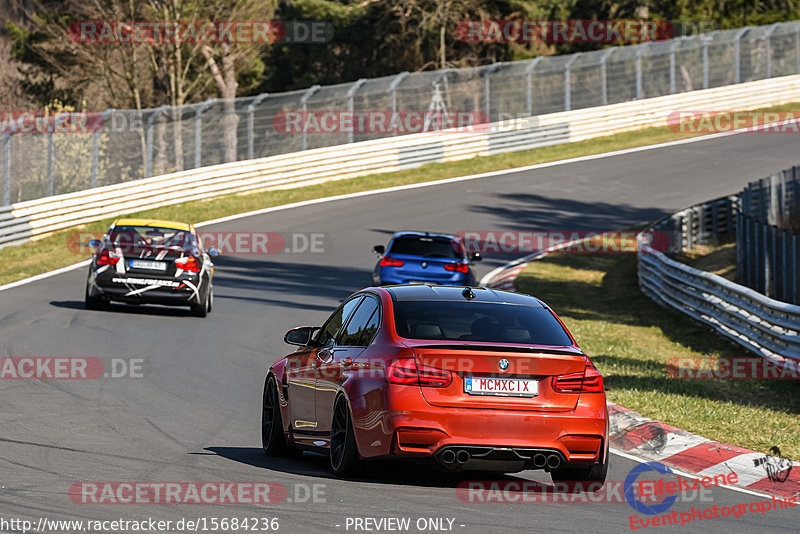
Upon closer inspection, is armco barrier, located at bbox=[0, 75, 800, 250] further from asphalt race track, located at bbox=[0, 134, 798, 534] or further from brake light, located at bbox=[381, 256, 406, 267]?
brake light, located at bbox=[381, 256, 406, 267]

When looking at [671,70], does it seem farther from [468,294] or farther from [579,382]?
[579,382]

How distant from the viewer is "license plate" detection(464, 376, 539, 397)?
8.02 m

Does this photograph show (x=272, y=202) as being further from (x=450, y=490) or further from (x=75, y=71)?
(x=450, y=490)

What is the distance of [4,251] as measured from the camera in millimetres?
28469

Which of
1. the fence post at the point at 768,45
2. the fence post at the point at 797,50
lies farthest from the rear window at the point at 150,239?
the fence post at the point at 797,50

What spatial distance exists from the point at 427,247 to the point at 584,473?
14.1 metres

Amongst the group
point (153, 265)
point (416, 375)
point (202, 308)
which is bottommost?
point (202, 308)

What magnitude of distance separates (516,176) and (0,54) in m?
32.5

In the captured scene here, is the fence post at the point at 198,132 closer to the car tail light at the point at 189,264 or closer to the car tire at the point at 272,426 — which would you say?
the car tail light at the point at 189,264

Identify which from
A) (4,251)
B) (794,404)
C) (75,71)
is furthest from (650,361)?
(75,71)

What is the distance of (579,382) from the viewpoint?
8.20 m

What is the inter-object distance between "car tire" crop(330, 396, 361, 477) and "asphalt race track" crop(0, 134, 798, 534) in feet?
0.37

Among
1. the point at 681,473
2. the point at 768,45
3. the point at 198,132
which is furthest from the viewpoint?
the point at 768,45

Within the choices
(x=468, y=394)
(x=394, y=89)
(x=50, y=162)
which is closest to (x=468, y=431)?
(x=468, y=394)
